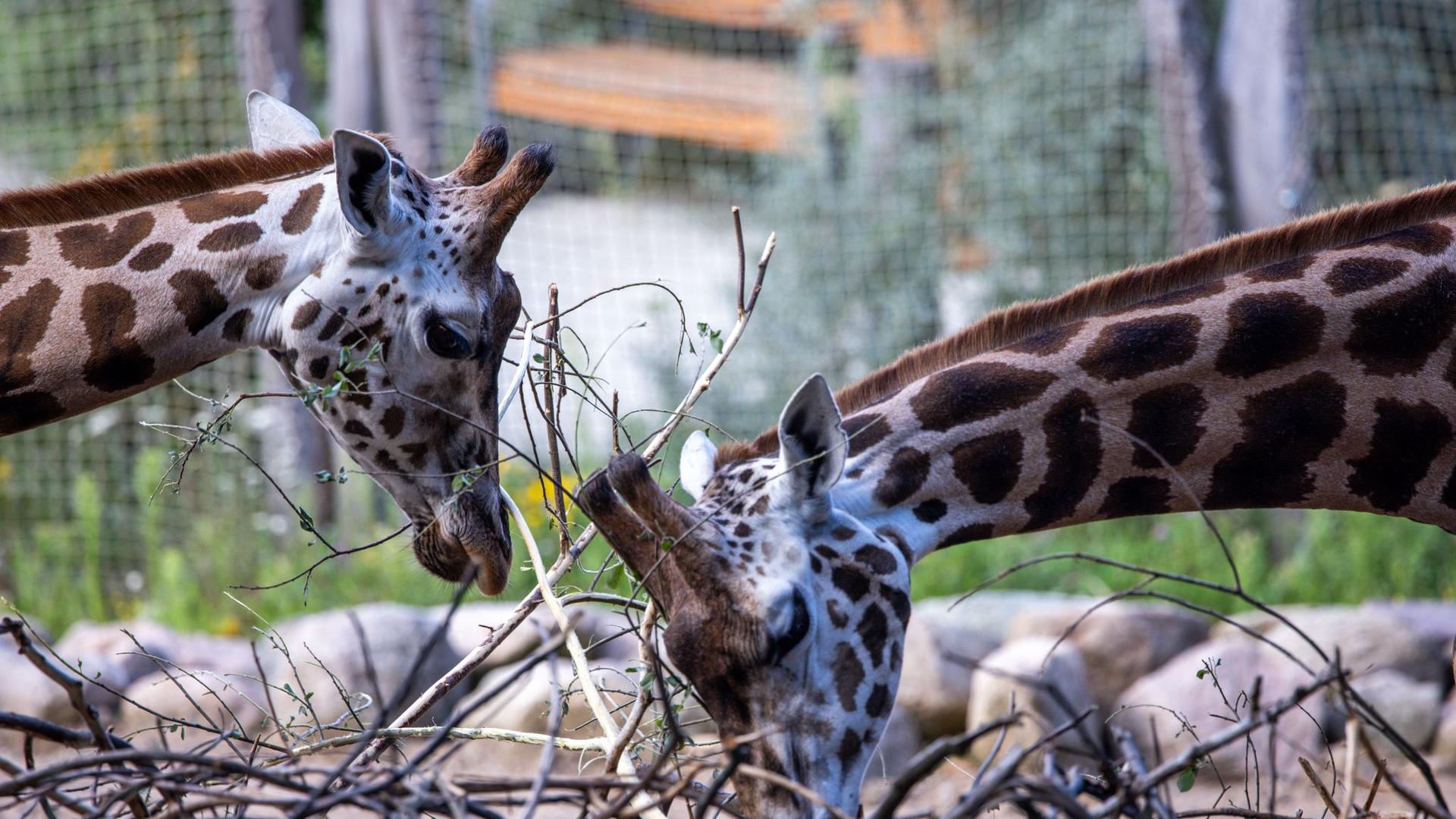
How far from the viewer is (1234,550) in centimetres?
591

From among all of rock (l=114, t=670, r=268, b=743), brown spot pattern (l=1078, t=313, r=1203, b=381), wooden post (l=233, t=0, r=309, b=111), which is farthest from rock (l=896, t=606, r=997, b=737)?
wooden post (l=233, t=0, r=309, b=111)

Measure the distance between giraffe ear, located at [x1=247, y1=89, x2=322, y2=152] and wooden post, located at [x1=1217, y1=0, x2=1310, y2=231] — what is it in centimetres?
420

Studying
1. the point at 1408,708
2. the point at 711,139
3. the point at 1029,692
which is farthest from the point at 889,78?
the point at 1408,708

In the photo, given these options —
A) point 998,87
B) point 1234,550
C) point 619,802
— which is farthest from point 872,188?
point 619,802

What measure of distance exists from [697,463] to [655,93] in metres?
4.76

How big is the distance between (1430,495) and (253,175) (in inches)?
89.7

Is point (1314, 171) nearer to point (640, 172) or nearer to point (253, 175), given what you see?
point (640, 172)

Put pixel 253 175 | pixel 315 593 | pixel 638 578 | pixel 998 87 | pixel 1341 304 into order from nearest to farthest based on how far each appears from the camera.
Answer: pixel 638 578 < pixel 1341 304 < pixel 253 175 < pixel 315 593 < pixel 998 87

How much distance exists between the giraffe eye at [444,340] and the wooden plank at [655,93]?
4197 mm

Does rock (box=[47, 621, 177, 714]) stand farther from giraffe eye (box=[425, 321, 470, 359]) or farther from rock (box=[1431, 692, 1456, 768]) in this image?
rock (box=[1431, 692, 1456, 768])

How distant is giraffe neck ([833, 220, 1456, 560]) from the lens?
7.89 ft

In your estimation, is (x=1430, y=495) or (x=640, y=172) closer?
(x=1430, y=495)

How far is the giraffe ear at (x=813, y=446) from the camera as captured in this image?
2197 mm

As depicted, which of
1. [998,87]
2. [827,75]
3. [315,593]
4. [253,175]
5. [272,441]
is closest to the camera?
[253,175]
